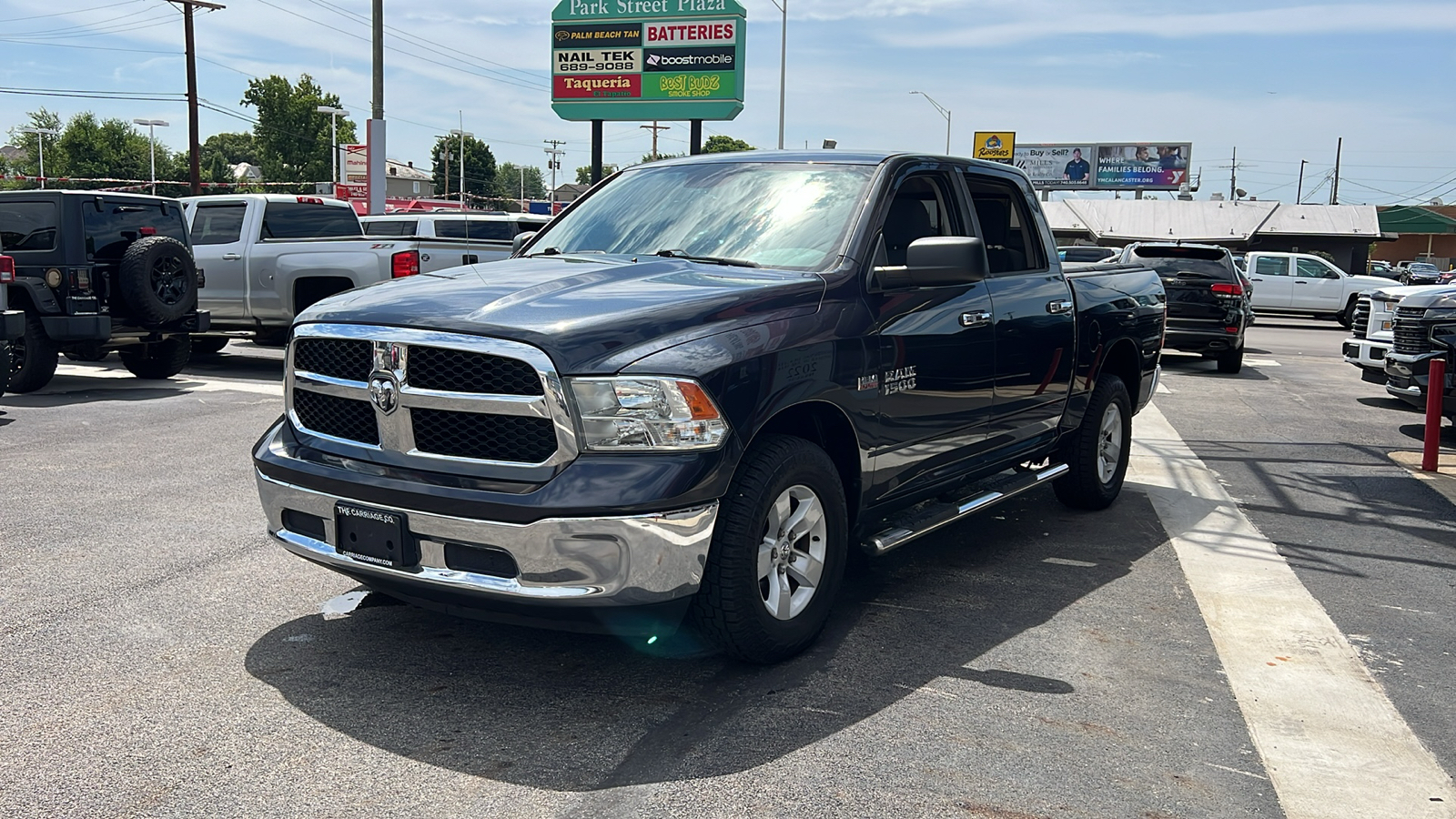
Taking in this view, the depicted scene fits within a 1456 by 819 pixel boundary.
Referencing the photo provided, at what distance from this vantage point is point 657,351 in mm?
3793

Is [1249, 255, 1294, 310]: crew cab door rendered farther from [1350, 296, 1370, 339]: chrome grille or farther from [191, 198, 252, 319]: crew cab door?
[191, 198, 252, 319]: crew cab door

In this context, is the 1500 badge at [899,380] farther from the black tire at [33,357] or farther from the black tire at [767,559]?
the black tire at [33,357]

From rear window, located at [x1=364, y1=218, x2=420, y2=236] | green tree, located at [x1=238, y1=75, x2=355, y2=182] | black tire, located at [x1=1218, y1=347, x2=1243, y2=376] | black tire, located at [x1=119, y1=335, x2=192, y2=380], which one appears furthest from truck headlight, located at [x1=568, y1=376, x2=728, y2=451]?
green tree, located at [x1=238, y1=75, x2=355, y2=182]

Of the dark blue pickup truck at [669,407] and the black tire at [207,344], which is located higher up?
the dark blue pickup truck at [669,407]

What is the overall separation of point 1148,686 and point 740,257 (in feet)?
7.21

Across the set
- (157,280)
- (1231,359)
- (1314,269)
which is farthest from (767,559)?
(1314,269)

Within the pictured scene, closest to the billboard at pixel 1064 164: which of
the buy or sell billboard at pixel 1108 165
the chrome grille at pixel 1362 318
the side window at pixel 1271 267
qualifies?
the buy or sell billboard at pixel 1108 165

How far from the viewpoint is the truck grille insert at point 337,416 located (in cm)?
404

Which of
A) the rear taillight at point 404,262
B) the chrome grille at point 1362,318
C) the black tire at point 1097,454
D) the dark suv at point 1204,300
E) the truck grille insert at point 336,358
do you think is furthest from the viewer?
the dark suv at point 1204,300

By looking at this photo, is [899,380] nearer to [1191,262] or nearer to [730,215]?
[730,215]

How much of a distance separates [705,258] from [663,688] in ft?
5.61

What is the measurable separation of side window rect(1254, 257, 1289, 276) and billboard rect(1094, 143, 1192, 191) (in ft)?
151

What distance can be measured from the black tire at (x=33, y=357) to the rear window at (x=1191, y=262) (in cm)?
1315

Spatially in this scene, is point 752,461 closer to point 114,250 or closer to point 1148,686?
point 1148,686
